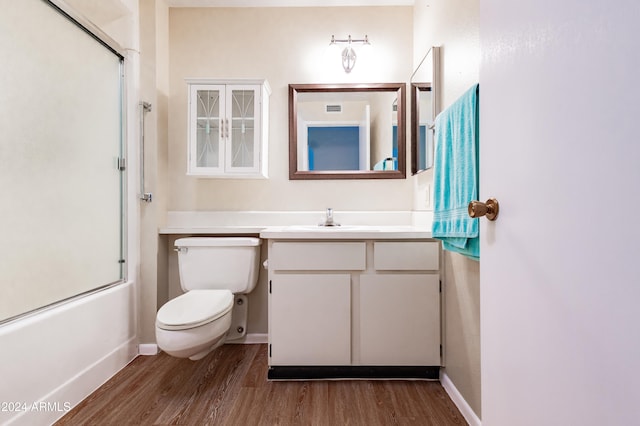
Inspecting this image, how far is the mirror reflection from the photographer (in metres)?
1.67

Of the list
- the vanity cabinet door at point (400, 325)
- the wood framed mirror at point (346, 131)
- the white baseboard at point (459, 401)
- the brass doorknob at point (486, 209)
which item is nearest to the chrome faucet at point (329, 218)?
the wood framed mirror at point (346, 131)

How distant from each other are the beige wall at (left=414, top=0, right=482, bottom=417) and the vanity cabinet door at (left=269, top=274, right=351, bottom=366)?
50 cm

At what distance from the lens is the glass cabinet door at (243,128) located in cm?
201

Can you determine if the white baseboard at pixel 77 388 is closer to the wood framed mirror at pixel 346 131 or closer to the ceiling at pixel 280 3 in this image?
the wood framed mirror at pixel 346 131

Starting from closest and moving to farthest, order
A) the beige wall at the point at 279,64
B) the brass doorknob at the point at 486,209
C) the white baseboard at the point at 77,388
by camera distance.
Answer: the brass doorknob at the point at 486,209 → the white baseboard at the point at 77,388 → the beige wall at the point at 279,64

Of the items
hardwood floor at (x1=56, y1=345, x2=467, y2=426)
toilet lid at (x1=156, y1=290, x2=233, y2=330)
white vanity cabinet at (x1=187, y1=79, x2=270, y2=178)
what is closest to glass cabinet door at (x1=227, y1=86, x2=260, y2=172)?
white vanity cabinet at (x1=187, y1=79, x2=270, y2=178)

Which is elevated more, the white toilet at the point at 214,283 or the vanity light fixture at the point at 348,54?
the vanity light fixture at the point at 348,54

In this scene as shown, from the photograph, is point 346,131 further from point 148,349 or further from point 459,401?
point 148,349

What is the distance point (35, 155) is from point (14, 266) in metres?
0.48

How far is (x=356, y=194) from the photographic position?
221cm

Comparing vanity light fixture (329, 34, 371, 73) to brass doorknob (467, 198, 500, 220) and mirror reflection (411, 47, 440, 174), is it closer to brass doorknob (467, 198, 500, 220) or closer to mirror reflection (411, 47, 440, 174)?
mirror reflection (411, 47, 440, 174)

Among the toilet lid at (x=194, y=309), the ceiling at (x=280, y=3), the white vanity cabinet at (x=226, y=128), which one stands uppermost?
the ceiling at (x=280, y=3)

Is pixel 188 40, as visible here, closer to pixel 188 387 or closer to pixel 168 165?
pixel 168 165

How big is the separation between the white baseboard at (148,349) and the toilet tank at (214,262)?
0.42m
